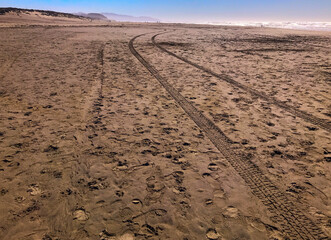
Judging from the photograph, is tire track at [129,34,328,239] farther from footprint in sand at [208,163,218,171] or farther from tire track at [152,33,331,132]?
tire track at [152,33,331,132]

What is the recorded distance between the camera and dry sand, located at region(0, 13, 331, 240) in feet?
7.37

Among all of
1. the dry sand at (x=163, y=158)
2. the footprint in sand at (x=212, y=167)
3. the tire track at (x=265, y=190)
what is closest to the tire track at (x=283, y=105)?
the dry sand at (x=163, y=158)

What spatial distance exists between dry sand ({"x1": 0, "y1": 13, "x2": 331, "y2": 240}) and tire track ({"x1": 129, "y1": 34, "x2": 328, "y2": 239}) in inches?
0.5

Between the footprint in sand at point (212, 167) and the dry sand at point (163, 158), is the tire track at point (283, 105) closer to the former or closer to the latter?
the dry sand at point (163, 158)

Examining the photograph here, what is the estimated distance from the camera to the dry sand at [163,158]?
2.25 m

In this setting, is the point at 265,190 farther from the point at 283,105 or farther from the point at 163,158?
the point at 283,105

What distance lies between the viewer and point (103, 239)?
2.05 metres

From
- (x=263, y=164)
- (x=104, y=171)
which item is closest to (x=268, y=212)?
(x=263, y=164)

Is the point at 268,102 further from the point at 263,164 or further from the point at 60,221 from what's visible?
the point at 60,221

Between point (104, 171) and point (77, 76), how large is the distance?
16.3 feet

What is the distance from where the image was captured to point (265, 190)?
106 inches

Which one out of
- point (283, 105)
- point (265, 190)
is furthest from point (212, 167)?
point (283, 105)

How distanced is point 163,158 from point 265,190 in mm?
1482

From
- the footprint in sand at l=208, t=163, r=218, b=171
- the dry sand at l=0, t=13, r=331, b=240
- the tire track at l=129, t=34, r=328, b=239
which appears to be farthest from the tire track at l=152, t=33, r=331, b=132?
the footprint in sand at l=208, t=163, r=218, b=171
